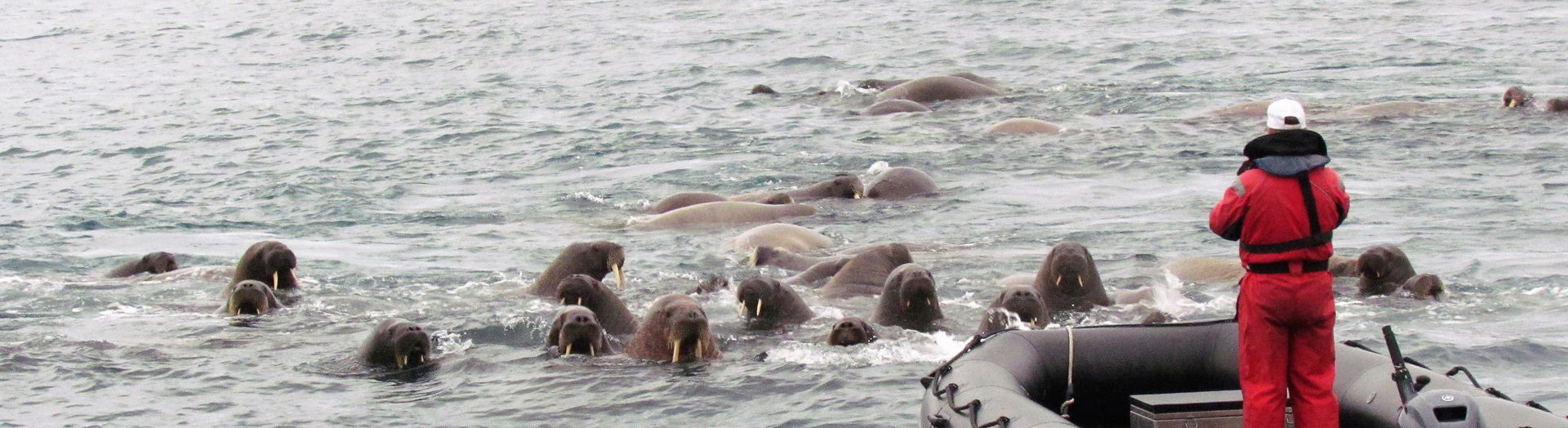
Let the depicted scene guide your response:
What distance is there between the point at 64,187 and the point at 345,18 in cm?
2258

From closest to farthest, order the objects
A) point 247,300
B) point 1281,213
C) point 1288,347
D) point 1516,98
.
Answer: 1. point 1281,213
2. point 1288,347
3. point 247,300
4. point 1516,98

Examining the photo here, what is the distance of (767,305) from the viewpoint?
463 inches

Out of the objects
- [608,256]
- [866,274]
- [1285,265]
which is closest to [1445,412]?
[1285,265]

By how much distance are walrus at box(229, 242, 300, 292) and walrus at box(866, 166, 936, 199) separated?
6451 mm

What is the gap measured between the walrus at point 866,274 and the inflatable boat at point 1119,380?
436 cm

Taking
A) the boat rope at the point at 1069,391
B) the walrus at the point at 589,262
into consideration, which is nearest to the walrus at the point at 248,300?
the walrus at the point at 589,262

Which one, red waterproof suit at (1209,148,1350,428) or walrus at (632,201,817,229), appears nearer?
red waterproof suit at (1209,148,1350,428)

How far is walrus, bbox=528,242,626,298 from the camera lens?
13.2m

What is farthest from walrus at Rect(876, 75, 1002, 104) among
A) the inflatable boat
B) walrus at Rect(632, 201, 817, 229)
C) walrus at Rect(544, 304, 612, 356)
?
the inflatable boat

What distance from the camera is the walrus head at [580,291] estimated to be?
11.8 m

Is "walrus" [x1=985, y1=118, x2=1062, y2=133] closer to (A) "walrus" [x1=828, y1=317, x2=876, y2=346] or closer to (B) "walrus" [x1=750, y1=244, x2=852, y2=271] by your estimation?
(B) "walrus" [x1=750, y1=244, x2=852, y2=271]

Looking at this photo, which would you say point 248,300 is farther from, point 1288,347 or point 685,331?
point 1288,347

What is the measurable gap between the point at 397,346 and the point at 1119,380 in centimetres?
463

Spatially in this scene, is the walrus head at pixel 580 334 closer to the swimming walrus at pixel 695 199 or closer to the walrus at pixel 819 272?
the walrus at pixel 819 272
